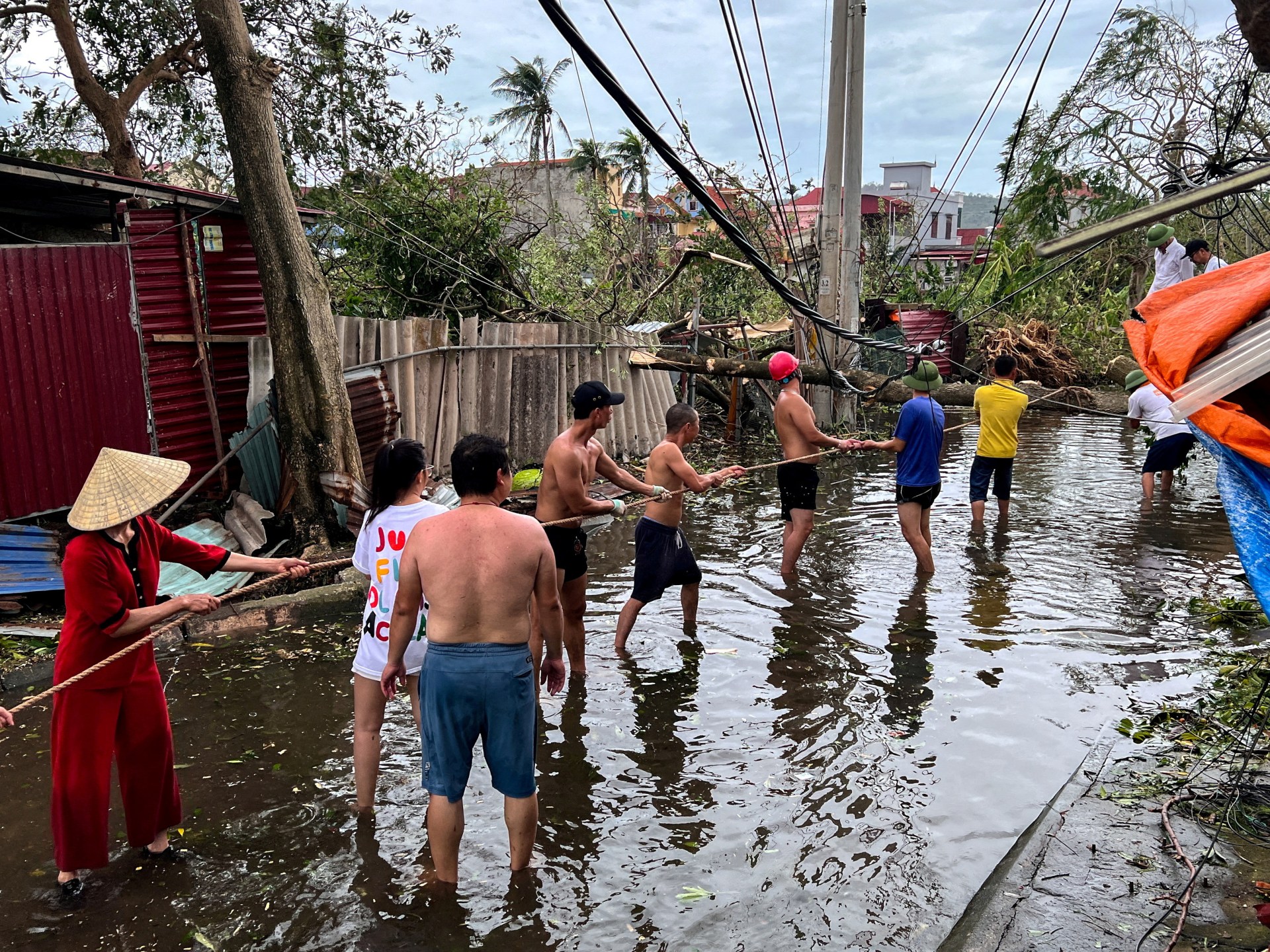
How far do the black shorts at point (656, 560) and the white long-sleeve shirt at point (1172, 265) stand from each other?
7.36 meters

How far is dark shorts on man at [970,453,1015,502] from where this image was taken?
31.6 feet

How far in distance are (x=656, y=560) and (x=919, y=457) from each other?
3103 mm

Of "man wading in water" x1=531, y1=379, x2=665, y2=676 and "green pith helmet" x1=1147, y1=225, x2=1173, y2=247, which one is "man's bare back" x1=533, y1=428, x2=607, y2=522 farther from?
"green pith helmet" x1=1147, y1=225, x2=1173, y2=247

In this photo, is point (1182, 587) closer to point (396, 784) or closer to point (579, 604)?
point (579, 604)

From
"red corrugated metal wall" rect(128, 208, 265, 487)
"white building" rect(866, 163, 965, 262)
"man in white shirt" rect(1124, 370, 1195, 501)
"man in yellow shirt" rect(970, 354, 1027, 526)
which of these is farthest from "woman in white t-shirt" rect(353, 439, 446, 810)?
"white building" rect(866, 163, 965, 262)

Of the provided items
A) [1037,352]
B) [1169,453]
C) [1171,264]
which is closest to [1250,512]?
[1169,453]

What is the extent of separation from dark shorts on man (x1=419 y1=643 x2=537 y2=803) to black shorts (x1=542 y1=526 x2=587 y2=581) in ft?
7.29

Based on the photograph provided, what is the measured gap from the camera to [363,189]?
14.0 meters

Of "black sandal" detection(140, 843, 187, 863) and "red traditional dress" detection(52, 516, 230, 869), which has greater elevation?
"red traditional dress" detection(52, 516, 230, 869)

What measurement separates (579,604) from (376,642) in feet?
6.79

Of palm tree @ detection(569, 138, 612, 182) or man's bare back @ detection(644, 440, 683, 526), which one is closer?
man's bare back @ detection(644, 440, 683, 526)

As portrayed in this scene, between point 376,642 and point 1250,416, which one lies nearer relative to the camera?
point 1250,416

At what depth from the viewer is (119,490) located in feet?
12.5

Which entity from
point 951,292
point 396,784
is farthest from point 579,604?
point 951,292
